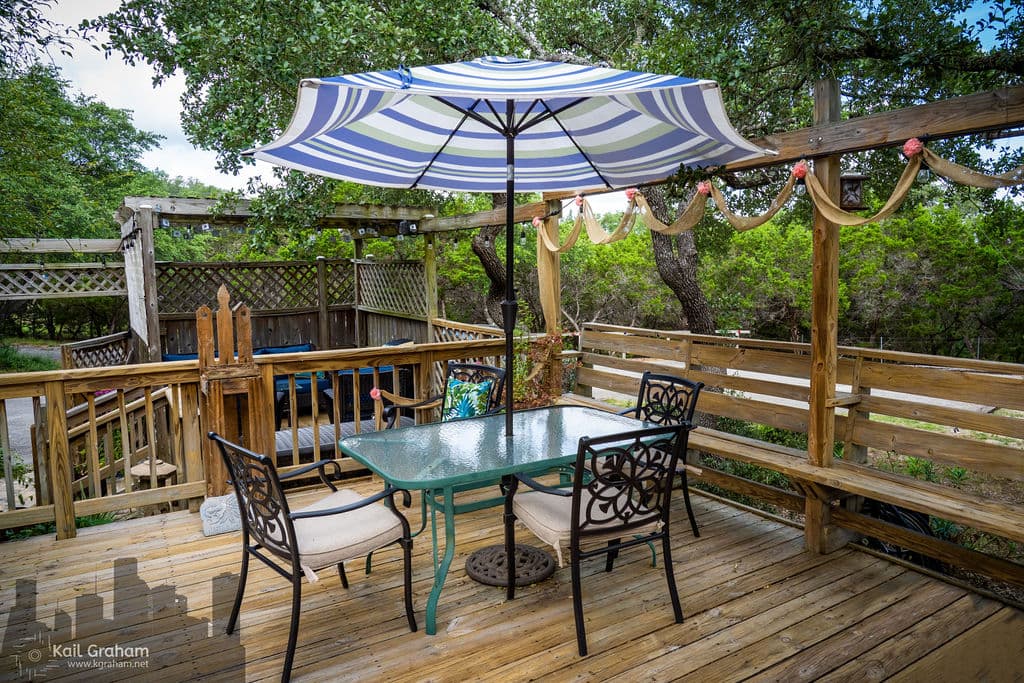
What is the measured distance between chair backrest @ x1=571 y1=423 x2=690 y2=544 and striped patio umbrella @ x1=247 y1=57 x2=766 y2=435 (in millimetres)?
679

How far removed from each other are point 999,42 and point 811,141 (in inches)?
57.6

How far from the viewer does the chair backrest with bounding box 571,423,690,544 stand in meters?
2.26

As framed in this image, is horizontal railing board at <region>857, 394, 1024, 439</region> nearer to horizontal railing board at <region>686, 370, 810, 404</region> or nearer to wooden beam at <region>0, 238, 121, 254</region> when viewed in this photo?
horizontal railing board at <region>686, 370, 810, 404</region>

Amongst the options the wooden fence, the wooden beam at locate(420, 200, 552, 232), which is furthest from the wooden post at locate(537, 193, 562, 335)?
the wooden fence

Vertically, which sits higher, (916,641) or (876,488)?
(876,488)

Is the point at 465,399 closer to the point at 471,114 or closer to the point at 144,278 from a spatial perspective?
the point at 471,114

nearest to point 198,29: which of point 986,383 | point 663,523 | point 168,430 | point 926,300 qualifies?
point 168,430

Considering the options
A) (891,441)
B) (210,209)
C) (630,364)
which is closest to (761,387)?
(891,441)

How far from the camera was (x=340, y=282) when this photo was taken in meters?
10.7

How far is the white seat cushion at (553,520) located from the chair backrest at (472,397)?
3.49 feet

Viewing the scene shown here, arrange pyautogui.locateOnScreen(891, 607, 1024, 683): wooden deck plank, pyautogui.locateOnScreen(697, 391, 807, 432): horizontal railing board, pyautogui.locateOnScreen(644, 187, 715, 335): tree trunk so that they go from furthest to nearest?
pyautogui.locateOnScreen(644, 187, 715, 335): tree trunk, pyautogui.locateOnScreen(697, 391, 807, 432): horizontal railing board, pyautogui.locateOnScreen(891, 607, 1024, 683): wooden deck plank

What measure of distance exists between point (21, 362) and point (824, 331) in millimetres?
14875

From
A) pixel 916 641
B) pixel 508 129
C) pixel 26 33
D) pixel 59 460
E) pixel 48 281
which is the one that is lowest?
pixel 916 641

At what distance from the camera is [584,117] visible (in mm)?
3131
